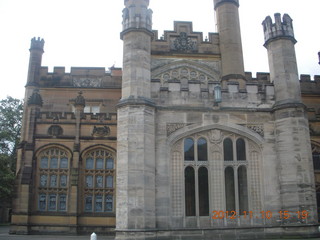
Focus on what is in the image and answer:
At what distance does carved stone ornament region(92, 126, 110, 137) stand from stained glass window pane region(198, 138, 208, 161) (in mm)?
9344

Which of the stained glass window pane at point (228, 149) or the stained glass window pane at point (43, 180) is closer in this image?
the stained glass window pane at point (228, 149)

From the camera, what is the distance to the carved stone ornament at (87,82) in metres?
26.3

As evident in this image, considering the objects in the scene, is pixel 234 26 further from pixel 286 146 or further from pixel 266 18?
pixel 286 146

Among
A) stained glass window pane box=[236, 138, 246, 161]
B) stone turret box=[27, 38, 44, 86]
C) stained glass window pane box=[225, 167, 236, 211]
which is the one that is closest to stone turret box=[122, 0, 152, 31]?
stained glass window pane box=[236, 138, 246, 161]

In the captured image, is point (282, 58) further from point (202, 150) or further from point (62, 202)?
point (62, 202)

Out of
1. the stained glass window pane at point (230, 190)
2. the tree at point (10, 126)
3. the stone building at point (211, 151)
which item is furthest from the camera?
the tree at point (10, 126)

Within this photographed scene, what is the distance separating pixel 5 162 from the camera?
27.3 m

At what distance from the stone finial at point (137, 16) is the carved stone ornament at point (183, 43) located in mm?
10737

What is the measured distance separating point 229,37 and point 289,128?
40.7 ft

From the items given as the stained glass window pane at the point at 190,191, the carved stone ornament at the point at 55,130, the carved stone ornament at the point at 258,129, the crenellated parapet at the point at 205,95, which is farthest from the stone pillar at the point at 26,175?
the carved stone ornament at the point at 258,129

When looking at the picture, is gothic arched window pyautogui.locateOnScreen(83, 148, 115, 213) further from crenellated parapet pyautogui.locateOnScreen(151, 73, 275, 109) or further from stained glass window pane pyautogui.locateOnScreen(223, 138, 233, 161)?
stained glass window pane pyautogui.locateOnScreen(223, 138, 233, 161)

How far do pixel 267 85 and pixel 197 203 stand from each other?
516cm
